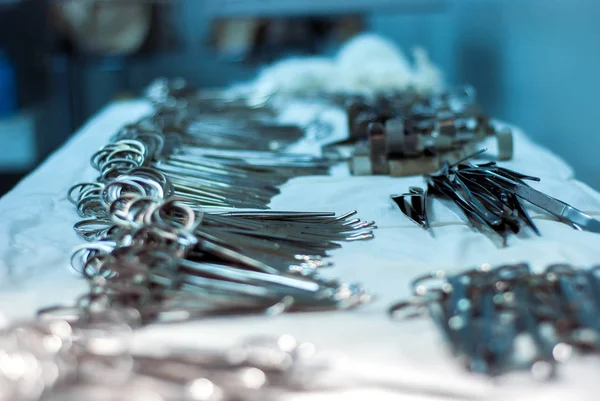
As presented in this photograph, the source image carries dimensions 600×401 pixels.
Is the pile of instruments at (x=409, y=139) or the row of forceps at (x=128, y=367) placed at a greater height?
the row of forceps at (x=128, y=367)

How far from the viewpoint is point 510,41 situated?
10.5 feet

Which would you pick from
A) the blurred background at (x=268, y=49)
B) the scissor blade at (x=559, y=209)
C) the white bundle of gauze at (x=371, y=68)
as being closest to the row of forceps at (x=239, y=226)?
the scissor blade at (x=559, y=209)

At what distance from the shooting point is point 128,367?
25.1 inches

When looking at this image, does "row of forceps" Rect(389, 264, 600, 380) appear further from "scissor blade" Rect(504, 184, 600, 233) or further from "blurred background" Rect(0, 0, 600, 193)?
"blurred background" Rect(0, 0, 600, 193)

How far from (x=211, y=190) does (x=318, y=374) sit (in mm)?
678

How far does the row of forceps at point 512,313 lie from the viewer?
646 millimetres

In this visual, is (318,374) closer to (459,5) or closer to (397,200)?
(397,200)

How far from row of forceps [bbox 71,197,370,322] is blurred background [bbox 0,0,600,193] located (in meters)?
1.64

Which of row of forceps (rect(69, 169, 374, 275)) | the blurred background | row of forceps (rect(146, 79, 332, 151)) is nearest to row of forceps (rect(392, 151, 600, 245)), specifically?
row of forceps (rect(69, 169, 374, 275))

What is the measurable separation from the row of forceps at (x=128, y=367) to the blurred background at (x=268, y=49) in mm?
1809

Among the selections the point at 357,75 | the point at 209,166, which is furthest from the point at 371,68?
the point at 209,166

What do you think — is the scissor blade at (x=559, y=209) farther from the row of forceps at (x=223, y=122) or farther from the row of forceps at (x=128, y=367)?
the row of forceps at (x=223, y=122)

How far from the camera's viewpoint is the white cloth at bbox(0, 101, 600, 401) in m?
0.64

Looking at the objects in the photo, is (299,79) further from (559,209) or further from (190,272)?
(190,272)
